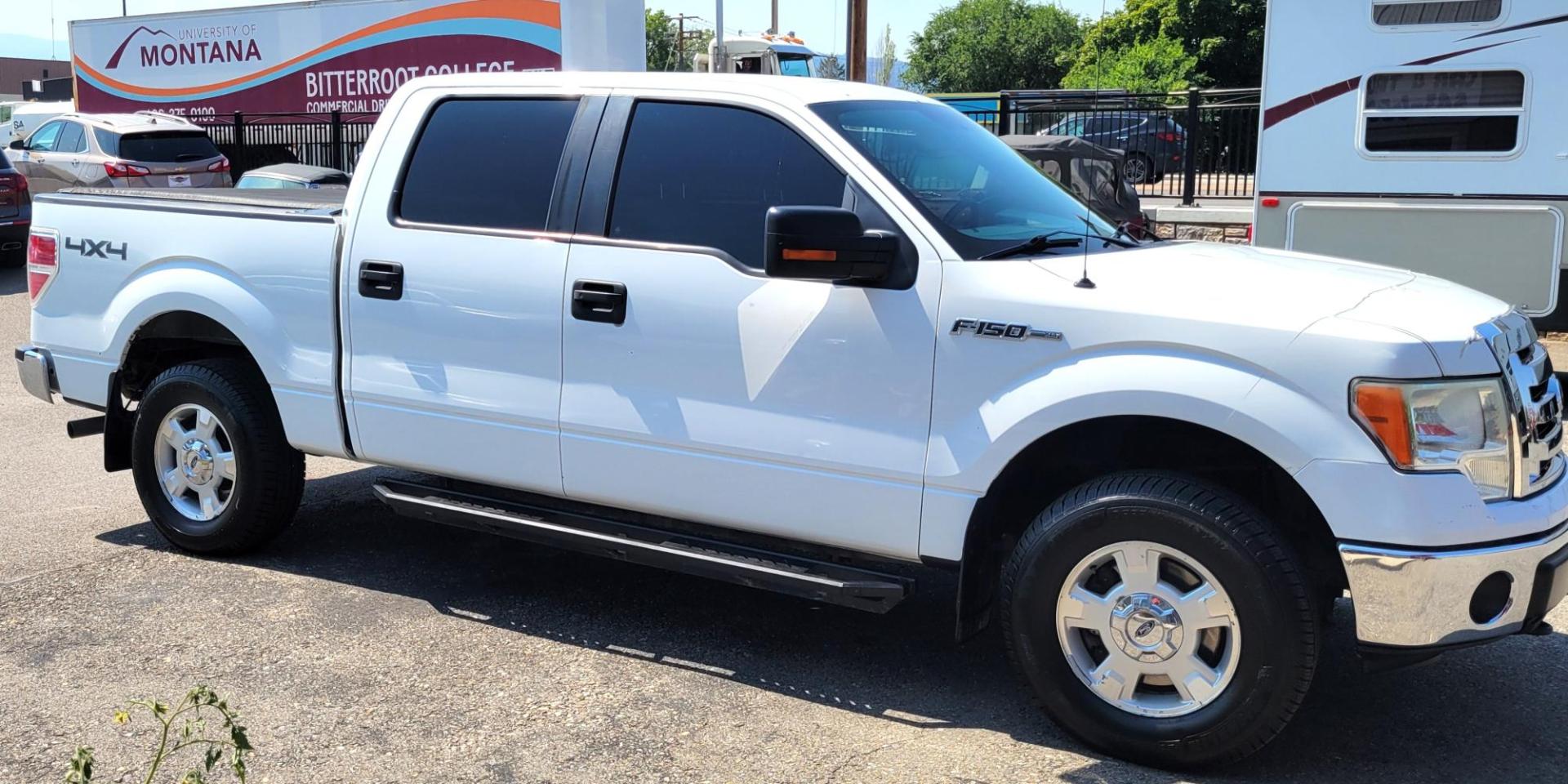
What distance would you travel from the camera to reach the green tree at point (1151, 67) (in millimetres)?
46750

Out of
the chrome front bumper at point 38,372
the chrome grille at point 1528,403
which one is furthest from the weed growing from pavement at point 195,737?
the chrome grille at point 1528,403

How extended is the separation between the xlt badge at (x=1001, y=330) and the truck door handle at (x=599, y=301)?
3.84ft

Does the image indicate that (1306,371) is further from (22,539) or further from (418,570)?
(22,539)

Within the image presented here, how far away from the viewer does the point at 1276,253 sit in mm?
4586

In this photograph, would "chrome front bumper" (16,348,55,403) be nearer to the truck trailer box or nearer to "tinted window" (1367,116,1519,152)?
"tinted window" (1367,116,1519,152)

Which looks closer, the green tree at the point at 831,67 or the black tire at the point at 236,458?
the black tire at the point at 236,458

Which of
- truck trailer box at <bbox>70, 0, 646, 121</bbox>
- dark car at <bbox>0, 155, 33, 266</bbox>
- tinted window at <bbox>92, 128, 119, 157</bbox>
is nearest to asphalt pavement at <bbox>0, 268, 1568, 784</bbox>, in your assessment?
dark car at <bbox>0, 155, 33, 266</bbox>

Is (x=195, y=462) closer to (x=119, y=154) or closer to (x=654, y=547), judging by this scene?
(x=654, y=547)

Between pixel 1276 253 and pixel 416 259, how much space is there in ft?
9.75

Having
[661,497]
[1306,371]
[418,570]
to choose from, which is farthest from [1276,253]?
[418,570]

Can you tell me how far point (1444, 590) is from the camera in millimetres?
3539

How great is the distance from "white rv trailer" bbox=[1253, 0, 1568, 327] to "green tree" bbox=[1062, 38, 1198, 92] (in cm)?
3647

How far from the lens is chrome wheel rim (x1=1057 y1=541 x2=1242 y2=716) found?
378 centimetres

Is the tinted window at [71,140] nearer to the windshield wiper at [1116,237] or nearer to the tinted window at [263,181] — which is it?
the tinted window at [263,181]
